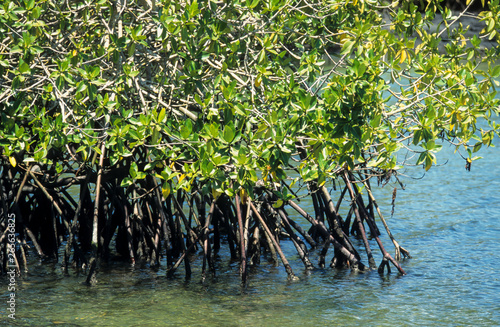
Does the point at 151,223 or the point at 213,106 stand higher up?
the point at 213,106

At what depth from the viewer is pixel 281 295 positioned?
638 cm

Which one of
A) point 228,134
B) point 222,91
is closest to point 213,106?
point 222,91

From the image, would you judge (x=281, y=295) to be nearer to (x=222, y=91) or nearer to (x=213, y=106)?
(x=213, y=106)

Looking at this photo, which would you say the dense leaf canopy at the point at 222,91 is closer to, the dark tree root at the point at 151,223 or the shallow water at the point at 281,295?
the dark tree root at the point at 151,223

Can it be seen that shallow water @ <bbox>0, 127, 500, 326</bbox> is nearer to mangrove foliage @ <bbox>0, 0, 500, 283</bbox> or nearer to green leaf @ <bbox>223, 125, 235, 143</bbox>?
mangrove foliage @ <bbox>0, 0, 500, 283</bbox>

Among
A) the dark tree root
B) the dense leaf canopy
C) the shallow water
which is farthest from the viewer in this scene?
the dark tree root

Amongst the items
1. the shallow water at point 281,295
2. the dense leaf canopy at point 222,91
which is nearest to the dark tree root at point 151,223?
the shallow water at point 281,295

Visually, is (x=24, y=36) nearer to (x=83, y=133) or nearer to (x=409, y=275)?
(x=83, y=133)

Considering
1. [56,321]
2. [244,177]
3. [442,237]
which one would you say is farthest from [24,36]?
[442,237]

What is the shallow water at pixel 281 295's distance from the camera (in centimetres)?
588

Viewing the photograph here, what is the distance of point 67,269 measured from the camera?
6.86m

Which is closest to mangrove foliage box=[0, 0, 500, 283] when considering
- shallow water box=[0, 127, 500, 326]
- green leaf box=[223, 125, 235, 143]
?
green leaf box=[223, 125, 235, 143]

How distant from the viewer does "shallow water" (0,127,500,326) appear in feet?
19.3

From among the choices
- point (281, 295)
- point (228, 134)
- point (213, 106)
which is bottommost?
point (281, 295)
